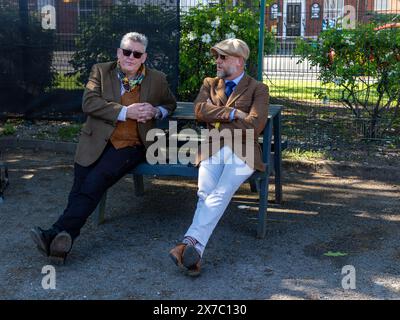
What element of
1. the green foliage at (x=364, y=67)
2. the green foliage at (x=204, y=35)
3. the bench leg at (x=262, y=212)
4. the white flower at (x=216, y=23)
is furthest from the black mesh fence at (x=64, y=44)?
the bench leg at (x=262, y=212)

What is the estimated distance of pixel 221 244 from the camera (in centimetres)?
495

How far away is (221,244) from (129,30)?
3962 millimetres

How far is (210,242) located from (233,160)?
25.3 inches

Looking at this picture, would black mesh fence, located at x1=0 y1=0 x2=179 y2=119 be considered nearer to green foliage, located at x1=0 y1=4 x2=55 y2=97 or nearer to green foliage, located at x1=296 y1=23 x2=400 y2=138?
green foliage, located at x1=0 y1=4 x2=55 y2=97

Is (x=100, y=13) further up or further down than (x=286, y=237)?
further up

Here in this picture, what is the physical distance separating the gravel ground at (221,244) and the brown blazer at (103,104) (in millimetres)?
676

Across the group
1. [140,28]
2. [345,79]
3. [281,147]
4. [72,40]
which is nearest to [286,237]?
[281,147]

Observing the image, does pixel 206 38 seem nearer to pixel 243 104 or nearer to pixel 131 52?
pixel 131 52

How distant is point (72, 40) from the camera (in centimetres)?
844

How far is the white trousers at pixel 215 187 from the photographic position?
4.45 metres

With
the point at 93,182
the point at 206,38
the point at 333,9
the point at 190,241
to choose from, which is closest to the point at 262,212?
the point at 190,241

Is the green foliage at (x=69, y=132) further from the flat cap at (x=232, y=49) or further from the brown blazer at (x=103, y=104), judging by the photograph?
the flat cap at (x=232, y=49)

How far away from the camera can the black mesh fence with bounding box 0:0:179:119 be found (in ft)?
26.2

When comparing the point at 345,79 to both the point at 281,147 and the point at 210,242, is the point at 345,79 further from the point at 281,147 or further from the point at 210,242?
the point at 210,242
